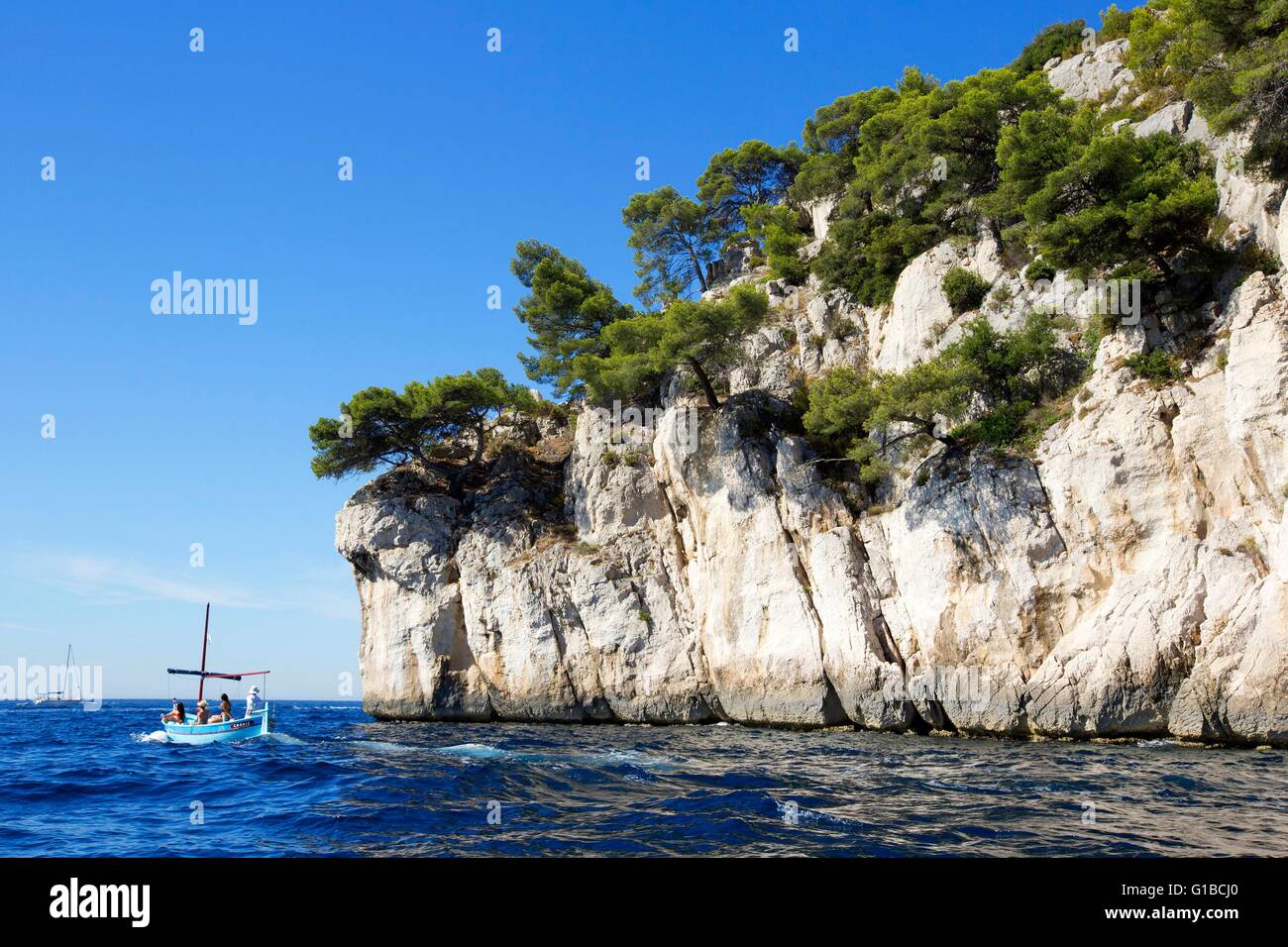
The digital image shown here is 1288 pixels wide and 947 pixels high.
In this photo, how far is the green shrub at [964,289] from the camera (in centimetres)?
3206

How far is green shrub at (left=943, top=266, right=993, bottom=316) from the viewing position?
105 feet

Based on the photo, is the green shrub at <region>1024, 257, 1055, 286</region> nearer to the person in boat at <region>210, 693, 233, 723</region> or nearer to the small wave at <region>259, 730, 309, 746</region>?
the small wave at <region>259, 730, 309, 746</region>

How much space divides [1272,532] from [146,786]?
26580 mm

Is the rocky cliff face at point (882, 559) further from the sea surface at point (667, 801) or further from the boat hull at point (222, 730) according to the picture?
the boat hull at point (222, 730)

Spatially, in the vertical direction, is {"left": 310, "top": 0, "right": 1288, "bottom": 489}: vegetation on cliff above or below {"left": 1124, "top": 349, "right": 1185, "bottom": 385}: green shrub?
above

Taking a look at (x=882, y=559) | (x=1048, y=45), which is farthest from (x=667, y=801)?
(x=1048, y=45)

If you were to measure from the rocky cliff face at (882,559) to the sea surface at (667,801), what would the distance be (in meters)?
2.60

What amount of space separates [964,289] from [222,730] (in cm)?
3139

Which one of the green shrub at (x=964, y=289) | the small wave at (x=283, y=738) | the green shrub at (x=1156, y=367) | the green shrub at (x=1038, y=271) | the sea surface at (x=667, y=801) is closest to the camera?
the sea surface at (x=667, y=801)

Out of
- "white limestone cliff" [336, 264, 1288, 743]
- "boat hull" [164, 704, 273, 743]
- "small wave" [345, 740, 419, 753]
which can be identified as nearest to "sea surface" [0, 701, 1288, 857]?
"small wave" [345, 740, 419, 753]

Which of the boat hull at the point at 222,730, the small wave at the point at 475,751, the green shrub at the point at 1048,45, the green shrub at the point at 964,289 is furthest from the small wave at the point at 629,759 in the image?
the green shrub at the point at 1048,45

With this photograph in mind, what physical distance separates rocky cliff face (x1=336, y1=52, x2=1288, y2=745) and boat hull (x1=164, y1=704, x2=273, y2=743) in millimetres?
9751
